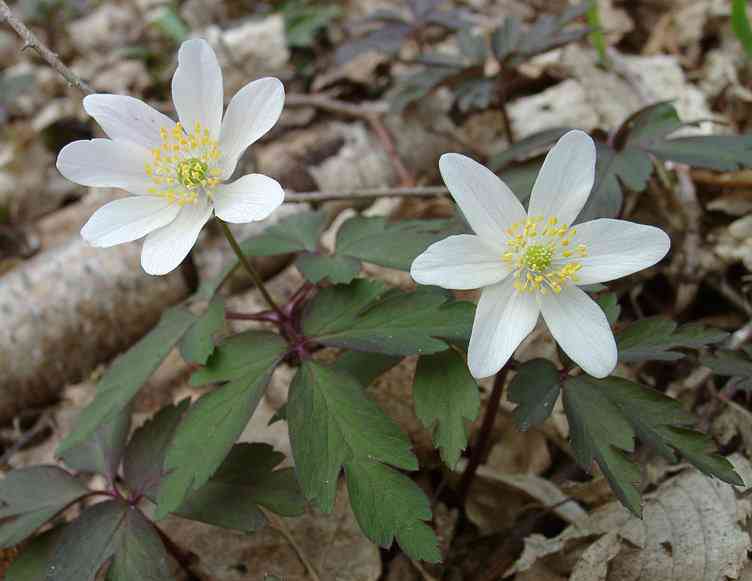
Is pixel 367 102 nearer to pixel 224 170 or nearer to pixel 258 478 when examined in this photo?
pixel 224 170

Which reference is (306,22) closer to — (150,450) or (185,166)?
(185,166)

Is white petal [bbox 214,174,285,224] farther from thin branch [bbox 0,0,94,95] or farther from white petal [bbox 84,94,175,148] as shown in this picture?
thin branch [bbox 0,0,94,95]

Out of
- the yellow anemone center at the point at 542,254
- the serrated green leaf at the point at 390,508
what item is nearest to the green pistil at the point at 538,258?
the yellow anemone center at the point at 542,254

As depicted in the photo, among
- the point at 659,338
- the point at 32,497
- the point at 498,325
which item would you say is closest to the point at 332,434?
the point at 498,325

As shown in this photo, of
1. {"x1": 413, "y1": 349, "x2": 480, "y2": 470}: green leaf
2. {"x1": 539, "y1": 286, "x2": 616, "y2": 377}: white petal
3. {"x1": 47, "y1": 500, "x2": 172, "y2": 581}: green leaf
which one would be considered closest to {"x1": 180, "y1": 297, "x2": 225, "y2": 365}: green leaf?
{"x1": 47, "y1": 500, "x2": 172, "y2": 581}: green leaf

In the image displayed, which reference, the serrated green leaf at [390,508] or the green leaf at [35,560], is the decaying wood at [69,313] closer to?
the green leaf at [35,560]

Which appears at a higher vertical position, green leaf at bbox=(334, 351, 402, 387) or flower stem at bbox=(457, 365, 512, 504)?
green leaf at bbox=(334, 351, 402, 387)
